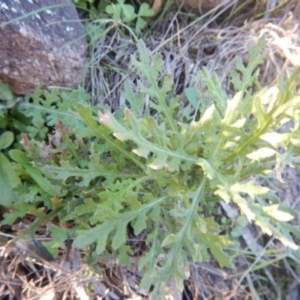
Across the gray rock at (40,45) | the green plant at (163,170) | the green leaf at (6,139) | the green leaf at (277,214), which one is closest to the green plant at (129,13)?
the gray rock at (40,45)

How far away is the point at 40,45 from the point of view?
1.63 meters

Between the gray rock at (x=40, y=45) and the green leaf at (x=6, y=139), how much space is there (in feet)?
0.47

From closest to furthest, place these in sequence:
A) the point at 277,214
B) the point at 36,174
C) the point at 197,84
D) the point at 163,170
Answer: the point at 277,214
the point at 163,170
the point at 36,174
the point at 197,84

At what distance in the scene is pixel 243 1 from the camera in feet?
6.40

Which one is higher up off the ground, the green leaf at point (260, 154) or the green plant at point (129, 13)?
the green plant at point (129, 13)

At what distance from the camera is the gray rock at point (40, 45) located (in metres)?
1.58

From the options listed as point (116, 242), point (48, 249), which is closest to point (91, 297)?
point (48, 249)

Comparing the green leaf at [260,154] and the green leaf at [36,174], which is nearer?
the green leaf at [260,154]

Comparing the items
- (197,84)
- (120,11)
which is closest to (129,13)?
(120,11)

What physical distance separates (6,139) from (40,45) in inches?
11.6

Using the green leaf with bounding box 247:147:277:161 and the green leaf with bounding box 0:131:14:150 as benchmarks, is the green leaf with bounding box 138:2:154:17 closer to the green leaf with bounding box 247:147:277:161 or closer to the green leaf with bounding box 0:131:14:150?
the green leaf with bounding box 0:131:14:150

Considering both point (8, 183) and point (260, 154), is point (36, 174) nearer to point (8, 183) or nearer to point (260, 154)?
point (8, 183)

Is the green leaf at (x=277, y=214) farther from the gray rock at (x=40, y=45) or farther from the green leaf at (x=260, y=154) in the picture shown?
the gray rock at (x=40, y=45)

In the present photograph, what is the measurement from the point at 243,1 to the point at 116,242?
1.03m
